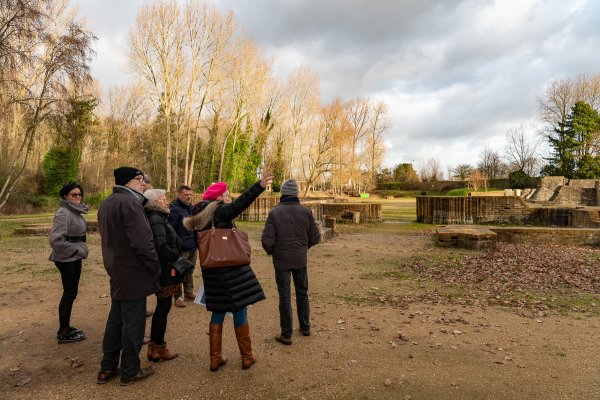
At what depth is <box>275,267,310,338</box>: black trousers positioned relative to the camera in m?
4.21

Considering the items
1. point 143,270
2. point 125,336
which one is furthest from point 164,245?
point 125,336

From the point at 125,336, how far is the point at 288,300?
169 centimetres

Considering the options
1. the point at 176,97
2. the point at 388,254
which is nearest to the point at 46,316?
the point at 388,254

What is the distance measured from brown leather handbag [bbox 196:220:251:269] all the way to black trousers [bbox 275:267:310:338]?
956 millimetres

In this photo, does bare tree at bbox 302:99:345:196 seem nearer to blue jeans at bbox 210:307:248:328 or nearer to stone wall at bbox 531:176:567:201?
stone wall at bbox 531:176:567:201

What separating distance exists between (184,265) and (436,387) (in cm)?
243

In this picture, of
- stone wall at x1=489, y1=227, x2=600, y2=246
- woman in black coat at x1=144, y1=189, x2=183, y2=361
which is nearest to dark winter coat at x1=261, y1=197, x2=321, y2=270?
woman in black coat at x1=144, y1=189, x2=183, y2=361

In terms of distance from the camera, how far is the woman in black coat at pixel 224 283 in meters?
3.35


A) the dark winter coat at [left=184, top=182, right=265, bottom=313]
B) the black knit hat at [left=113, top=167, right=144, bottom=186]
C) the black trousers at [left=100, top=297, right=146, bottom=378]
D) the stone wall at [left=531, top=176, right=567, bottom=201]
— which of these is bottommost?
the black trousers at [left=100, top=297, right=146, bottom=378]

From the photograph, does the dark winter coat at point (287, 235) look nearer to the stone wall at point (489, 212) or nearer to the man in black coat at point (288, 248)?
the man in black coat at point (288, 248)

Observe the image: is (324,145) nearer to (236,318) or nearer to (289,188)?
(289,188)

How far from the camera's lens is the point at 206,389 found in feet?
10.4

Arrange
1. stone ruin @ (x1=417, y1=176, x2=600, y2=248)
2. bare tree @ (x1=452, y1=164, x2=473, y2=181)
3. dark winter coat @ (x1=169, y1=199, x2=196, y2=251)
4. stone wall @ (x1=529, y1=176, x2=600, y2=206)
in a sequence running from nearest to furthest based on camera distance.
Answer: dark winter coat @ (x1=169, y1=199, x2=196, y2=251) < stone ruin @ (x1=417, y1=176, x2=600, y2=248) < stone wall @ (x1=529, y1=176, x2=600, y2=206) < bare tree @ (x1=452, y1=164, x2=473, y2=181)

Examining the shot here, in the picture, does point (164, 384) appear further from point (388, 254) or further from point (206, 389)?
point (388, 254)
